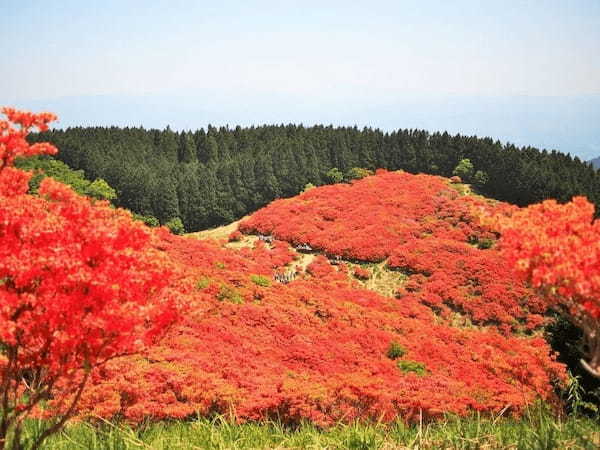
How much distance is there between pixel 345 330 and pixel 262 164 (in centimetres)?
5566

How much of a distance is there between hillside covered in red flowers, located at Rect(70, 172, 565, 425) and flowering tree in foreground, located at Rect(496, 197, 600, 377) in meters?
0.76

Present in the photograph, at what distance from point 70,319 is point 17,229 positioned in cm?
130

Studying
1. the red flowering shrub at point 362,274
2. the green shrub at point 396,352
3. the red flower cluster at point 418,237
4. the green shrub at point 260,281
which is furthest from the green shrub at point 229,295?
the red flowering shrub at point 362,274

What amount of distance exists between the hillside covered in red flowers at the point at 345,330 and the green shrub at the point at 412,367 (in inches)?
4.7

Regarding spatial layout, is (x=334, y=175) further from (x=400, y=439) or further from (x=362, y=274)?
(x=400, y=439)

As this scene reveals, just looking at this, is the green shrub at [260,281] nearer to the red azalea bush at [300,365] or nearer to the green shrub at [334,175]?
the red azalea bush at [300,365]

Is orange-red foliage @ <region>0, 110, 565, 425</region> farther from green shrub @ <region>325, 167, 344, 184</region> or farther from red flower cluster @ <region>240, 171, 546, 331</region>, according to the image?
green shrub @ <region>325, 167, 344, 184</region>

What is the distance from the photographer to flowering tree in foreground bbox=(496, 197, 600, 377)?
195 inches

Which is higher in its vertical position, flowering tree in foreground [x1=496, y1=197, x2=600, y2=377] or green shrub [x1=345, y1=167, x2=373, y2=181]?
green shrub [x1=345, y1=167, x2=373, y2=181]

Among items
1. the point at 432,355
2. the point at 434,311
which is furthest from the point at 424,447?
the point at 434,311

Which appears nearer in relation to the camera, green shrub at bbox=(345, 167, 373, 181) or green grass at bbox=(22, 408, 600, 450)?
green grass at bbox=(22, 408, 600, 450)

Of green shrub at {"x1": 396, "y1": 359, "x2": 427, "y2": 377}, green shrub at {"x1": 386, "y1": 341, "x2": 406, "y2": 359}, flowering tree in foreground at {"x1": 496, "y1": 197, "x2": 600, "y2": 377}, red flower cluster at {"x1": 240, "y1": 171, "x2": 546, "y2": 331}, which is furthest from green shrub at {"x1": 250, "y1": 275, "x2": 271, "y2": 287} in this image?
flowering tree in foreground at {"x1": 496, "y1": 197, "x2": 600, "y2": 377}

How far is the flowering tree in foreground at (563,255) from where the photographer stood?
4957mm

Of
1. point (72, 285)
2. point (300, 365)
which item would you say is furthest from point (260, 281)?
point (72, 285)
